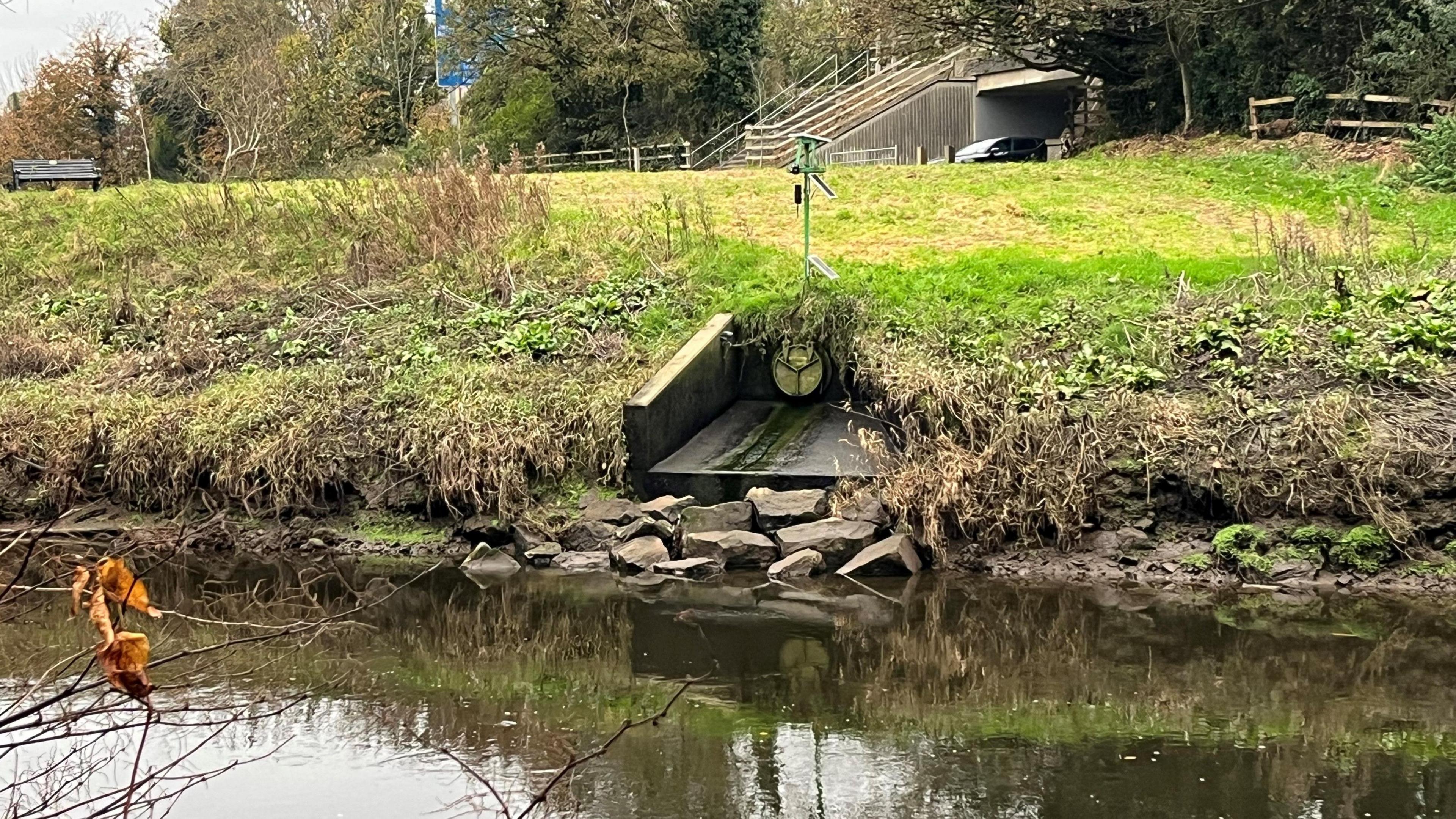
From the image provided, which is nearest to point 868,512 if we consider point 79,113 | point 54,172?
point 54,172

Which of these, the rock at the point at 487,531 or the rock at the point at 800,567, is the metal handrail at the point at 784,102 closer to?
the rock at the point at 487,531

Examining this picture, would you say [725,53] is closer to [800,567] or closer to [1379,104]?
[1379,104]

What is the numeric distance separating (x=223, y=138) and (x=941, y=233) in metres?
28.6

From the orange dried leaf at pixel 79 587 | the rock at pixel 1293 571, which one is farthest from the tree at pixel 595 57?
the orange dried leaf at pixel 79 587

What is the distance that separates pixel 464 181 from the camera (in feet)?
58.9

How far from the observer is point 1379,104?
22.1 metres

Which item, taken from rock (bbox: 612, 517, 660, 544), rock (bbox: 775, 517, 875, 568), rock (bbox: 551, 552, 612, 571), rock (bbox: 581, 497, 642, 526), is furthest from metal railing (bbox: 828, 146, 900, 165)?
rock (bbox: 775, 517, 875, 568)

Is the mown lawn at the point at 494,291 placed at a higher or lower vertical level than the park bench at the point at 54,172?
lower

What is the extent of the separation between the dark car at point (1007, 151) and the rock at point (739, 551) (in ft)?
72.6

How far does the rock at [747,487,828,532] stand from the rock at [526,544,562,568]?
65.5 inches

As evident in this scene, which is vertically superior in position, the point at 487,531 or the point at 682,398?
the point at 682,398

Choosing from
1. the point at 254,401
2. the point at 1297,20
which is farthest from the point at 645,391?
the point at 1297,20

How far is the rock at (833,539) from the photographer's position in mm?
11008

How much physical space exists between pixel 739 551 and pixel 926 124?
83.9ft
